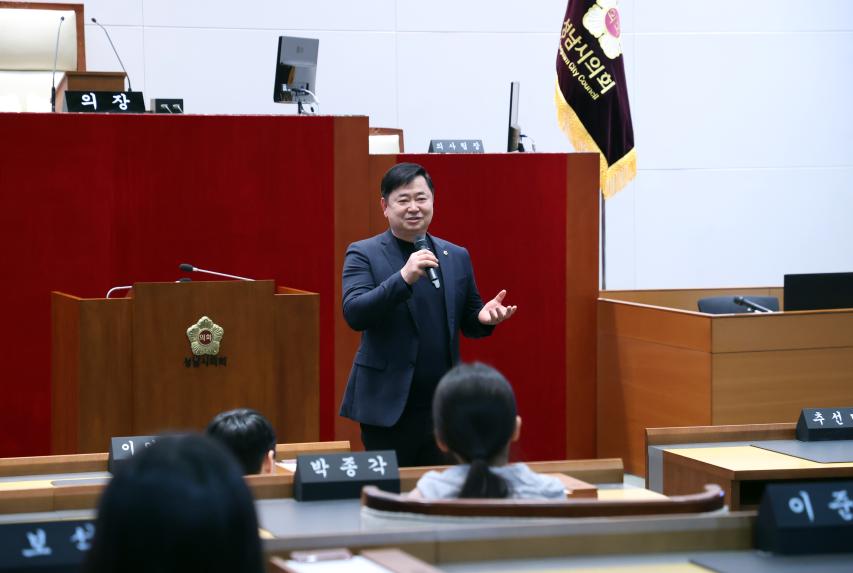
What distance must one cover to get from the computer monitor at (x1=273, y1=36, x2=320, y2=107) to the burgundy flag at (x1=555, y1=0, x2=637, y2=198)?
134 centimetres

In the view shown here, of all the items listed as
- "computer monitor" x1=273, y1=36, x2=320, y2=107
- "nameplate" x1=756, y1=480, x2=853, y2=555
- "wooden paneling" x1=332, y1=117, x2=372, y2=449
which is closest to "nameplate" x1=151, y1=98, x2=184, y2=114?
"computer monitor" x1=273, y1=36, x2=320, y2=107

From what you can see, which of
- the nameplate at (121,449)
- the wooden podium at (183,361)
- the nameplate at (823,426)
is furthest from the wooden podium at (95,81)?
the nameplate at (823,426)

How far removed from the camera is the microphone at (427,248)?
3.43 m

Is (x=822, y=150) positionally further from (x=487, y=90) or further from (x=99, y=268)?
(x=99, y=268)

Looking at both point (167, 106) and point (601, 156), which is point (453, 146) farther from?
point (167, 106)

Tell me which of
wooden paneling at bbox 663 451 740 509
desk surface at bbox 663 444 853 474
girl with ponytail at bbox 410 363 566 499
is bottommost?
wooden paneling at bbox 663 451 740 509

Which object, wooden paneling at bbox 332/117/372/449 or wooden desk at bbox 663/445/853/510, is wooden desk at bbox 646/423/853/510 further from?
wooden paneling at bbox 332/117/372/449

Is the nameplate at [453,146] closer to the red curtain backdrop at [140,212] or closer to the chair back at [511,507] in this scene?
the red curtain backdrop at [140,212]

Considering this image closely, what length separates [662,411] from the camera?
539cm

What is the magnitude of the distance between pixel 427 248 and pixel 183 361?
1.22 metres

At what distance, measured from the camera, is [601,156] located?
6324 mm

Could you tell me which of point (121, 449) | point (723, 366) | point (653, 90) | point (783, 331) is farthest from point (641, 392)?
point (653, 90)

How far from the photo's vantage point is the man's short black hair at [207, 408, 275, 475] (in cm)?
256

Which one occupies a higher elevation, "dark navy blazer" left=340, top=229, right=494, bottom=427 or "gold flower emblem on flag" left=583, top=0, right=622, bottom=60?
"gold flower emblem on flag" left=583, top=0, right=622, bottom=60
